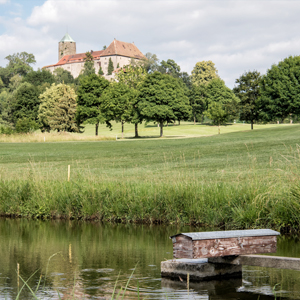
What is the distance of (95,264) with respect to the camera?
738 centimetres

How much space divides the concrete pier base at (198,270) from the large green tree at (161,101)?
59.2 m

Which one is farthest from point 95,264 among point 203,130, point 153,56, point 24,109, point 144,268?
point 153,56

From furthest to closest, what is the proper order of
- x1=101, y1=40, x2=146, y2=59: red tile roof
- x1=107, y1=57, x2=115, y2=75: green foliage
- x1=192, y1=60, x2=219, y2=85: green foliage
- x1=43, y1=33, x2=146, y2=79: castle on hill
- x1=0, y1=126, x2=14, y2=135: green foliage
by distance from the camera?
1. x1=101, y1=40, x2=146, y2=59: red tile roof
2. x1=43, y1=33, x2=146, y2=79: castle on hill
3. x1=107, y1=57, x2=115, y2=75: green foliage
4. x1=192, y1=60, x2=219, y2=85: green foliage
5. x1=0, y1=126, x2=14, y2=135: green foliage

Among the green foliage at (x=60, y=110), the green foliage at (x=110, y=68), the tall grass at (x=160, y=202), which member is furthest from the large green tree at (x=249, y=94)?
the green foliage at (x=110, y=68)

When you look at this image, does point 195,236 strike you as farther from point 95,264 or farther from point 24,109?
point 24,109

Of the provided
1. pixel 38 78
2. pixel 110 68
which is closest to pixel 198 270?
pixel 38 78

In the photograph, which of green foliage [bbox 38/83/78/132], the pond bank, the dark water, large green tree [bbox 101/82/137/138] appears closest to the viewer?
the dark water

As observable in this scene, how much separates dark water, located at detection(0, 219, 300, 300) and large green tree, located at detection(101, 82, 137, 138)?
56216 millimetres

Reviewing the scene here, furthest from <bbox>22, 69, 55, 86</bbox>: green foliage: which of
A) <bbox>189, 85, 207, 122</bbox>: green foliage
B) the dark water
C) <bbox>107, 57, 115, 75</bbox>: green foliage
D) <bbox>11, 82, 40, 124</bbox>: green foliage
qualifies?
the dark water

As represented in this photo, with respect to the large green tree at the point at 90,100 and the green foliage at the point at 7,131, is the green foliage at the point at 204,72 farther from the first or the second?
the green foliage at the point at 7,131

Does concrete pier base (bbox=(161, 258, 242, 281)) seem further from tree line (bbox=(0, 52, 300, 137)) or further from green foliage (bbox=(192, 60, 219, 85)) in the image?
green foliage (bbox=(192, 60, 219, 85))

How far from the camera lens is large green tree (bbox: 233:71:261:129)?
62.8 m

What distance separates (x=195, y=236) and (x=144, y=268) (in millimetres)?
1734

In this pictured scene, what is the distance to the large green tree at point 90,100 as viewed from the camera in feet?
230
